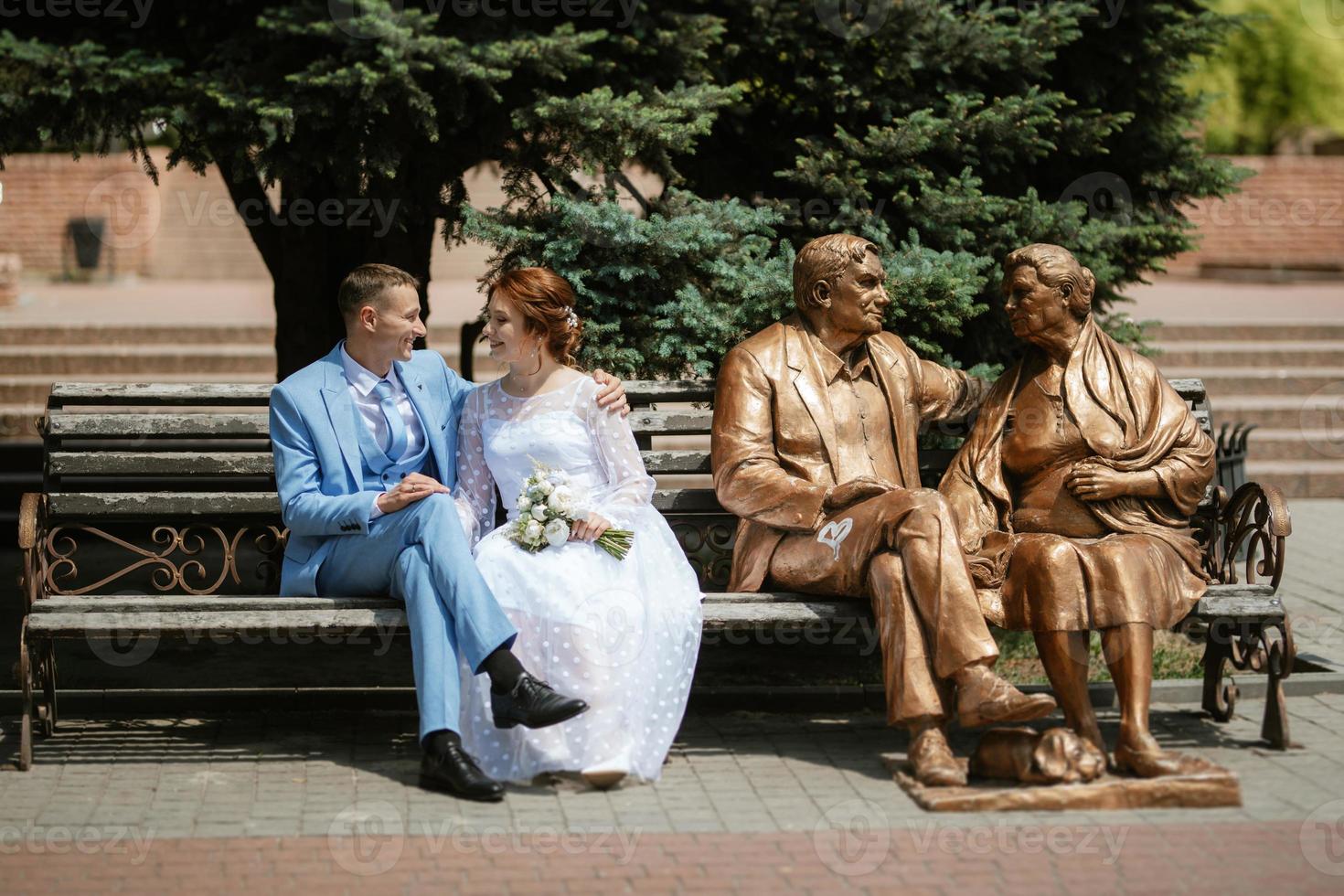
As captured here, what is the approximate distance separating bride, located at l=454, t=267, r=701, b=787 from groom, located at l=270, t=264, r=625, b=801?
119 millimetres

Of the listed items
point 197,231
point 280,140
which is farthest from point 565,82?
point 197,231

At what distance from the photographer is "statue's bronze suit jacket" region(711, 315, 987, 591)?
529cm

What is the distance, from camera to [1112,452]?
5.41 metres

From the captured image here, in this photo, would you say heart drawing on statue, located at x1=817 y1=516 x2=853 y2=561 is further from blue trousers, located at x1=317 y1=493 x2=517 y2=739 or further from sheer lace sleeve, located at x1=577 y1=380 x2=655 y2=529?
blue trousers, located at x1=317 y1=493 x2=517 y2=739

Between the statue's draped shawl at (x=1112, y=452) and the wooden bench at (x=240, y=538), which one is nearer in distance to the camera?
the wooden bench at (x=240, y=538)

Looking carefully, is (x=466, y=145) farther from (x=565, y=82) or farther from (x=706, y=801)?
(x=706, y=801)

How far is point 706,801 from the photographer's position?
476cm

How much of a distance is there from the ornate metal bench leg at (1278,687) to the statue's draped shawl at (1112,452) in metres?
0.35

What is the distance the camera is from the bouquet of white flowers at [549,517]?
5074 mm

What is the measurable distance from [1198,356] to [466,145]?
801 cm
